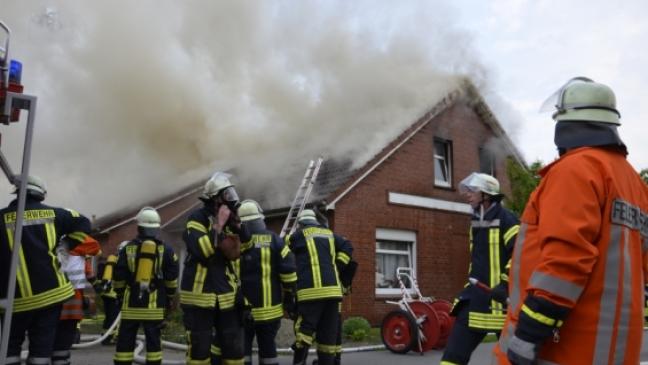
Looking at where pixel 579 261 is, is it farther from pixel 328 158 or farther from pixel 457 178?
pixel 457 178

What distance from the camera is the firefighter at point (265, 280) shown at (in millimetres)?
5785

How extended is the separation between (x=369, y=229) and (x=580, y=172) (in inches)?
433

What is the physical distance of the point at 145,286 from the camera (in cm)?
577

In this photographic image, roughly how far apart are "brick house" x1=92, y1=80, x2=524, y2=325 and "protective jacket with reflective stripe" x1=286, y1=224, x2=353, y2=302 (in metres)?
5.57

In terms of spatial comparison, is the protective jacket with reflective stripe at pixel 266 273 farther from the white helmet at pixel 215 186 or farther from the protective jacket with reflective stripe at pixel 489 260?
the protective jacket with reflective stripe at pixel 489 260

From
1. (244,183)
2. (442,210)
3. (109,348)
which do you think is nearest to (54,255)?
(109,348)

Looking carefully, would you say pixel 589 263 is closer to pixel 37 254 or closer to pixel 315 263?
pixel 37 254

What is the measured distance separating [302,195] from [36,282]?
28.5ft

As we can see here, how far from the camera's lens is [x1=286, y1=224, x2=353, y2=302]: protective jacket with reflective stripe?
6492 mm

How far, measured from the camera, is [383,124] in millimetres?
14656

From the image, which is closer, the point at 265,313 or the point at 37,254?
the point at 37,254

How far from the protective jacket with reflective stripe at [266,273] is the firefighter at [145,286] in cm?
83

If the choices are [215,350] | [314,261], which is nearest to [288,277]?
[314,261]

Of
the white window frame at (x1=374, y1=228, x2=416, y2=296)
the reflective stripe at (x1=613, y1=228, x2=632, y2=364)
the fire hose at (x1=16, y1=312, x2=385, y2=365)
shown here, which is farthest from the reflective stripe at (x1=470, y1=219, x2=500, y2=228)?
the white window frame at (x1=374, y1=228, x2=416, y2=296)
